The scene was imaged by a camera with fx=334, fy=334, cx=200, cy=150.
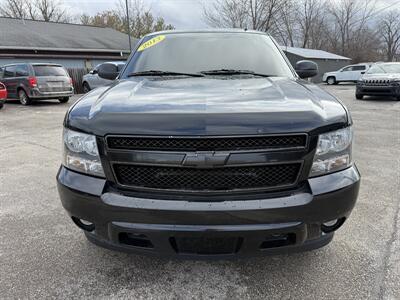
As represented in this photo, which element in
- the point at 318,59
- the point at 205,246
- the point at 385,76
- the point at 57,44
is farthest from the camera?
the point at 318,59

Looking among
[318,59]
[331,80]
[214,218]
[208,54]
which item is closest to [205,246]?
[214,218]

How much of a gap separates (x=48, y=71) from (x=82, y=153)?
44.3 feet

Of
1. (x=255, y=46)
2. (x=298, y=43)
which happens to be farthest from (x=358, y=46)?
(x=255, y=46)

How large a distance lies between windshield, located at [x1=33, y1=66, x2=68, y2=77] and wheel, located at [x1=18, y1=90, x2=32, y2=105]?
44.2 inches

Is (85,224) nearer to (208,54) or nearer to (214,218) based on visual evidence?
(214,218)

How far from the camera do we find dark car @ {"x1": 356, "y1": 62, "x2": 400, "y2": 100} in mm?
13953

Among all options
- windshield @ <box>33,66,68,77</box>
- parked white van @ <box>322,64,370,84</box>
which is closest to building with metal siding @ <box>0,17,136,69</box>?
windshield @ <box>33,66,68,77</box>

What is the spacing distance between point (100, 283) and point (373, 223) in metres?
2.52

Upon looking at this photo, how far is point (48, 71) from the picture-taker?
13.9m

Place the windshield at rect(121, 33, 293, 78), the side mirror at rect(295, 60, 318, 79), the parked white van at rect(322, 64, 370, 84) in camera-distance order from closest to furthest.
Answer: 1. the windshield at rect(121, 33, 293, 78)
2. the side mirror at rect(295, 60, 318, 79)
3. the parked white van at rect(322, 64, 370, 84)

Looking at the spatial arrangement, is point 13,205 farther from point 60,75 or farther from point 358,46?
point 358,46

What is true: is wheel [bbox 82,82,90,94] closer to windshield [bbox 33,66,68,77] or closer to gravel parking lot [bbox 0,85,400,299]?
windshield [bbox 33,66,68,77]

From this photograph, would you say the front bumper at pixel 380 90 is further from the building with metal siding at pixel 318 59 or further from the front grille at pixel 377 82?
the building with metal siding at pixel 318 59

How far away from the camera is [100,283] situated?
2350 mm
